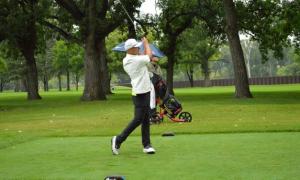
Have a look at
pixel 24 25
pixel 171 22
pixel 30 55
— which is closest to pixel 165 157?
pixel 24 25

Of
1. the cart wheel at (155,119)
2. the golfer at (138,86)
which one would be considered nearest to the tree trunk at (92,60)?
the cart wheel at (155,119)

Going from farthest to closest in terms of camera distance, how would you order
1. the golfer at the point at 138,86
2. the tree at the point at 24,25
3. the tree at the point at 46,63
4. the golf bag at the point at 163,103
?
the tree at the point at 46,63 → the tree at the point at 24,25 → the golf bag at the point at 163,103 → the golfer at the point at 138,86

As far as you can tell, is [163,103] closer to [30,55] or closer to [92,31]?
[92,31]

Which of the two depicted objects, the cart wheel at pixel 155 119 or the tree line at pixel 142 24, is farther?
the tree line at pixel 142 24

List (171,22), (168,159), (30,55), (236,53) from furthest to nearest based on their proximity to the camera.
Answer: (30,55), (171,22), (236,53), (168,159)

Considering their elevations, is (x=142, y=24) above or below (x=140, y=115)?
above

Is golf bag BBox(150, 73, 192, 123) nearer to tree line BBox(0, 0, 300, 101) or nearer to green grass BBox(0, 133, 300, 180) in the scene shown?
green grass BBox(0, 133, 300, 180)

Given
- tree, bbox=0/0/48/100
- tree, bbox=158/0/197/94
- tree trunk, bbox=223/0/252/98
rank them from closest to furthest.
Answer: tree trunk, bbox=223/0/252/98 < tree, bbox=0/0/48/100 < tree, bbox=158/0/197/94

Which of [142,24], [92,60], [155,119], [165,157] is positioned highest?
[142,24]

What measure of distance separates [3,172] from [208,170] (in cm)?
297

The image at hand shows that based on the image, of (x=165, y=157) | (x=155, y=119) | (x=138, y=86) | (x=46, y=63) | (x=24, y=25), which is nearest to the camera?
(x=165, y=157)

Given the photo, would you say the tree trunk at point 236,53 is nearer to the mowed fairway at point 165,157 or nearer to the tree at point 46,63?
the mowed fairway at point 165,157

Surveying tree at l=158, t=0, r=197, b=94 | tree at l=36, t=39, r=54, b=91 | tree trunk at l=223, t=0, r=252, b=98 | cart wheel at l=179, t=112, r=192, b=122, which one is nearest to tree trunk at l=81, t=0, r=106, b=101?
tree at l=158, t=0, r=197, b=94

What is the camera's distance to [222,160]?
28.8 ft
